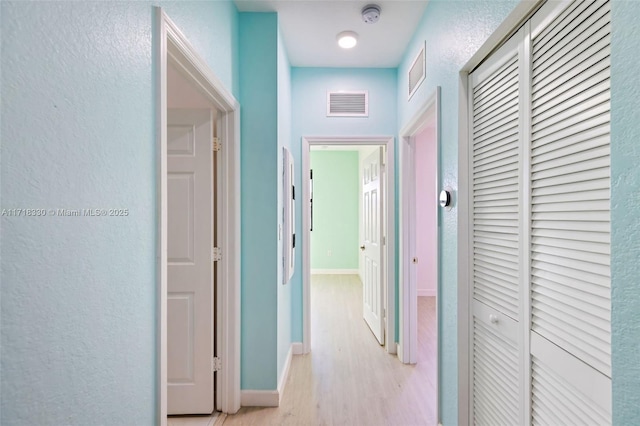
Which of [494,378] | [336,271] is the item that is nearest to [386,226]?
[494,378]

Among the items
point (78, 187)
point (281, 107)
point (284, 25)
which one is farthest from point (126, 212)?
point (284, 25)

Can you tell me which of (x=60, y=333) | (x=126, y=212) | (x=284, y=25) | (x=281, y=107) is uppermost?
(x=284, y=25)

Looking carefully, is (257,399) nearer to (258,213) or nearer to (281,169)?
(258,213)

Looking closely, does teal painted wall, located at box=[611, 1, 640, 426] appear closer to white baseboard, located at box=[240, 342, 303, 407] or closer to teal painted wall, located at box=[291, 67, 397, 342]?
white baseboard, located at box=[240, 342, 303, 407]

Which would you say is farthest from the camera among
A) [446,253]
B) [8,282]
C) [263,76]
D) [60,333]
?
[263,76]

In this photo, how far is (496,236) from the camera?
1.40m

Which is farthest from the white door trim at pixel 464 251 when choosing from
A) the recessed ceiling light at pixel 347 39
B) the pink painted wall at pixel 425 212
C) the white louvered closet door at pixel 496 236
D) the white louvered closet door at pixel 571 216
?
the pink painted wall at pixel 425 212

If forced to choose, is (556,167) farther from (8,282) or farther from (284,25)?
(284,25)

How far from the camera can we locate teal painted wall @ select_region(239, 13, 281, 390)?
2178 mm

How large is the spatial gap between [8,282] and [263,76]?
1.93 metres

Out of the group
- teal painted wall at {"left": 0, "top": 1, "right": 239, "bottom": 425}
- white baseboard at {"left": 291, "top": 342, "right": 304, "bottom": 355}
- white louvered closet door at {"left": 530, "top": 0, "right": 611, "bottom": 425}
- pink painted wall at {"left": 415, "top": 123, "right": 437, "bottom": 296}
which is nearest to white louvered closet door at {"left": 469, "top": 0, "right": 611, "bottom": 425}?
white louvered closet door at {"left": 530, "top": 0, "right": 611, "bottom": 425}

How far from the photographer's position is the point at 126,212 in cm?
94

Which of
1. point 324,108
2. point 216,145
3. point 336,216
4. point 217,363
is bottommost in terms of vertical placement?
point 217,363

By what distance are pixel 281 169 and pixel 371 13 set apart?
1.20 metres
